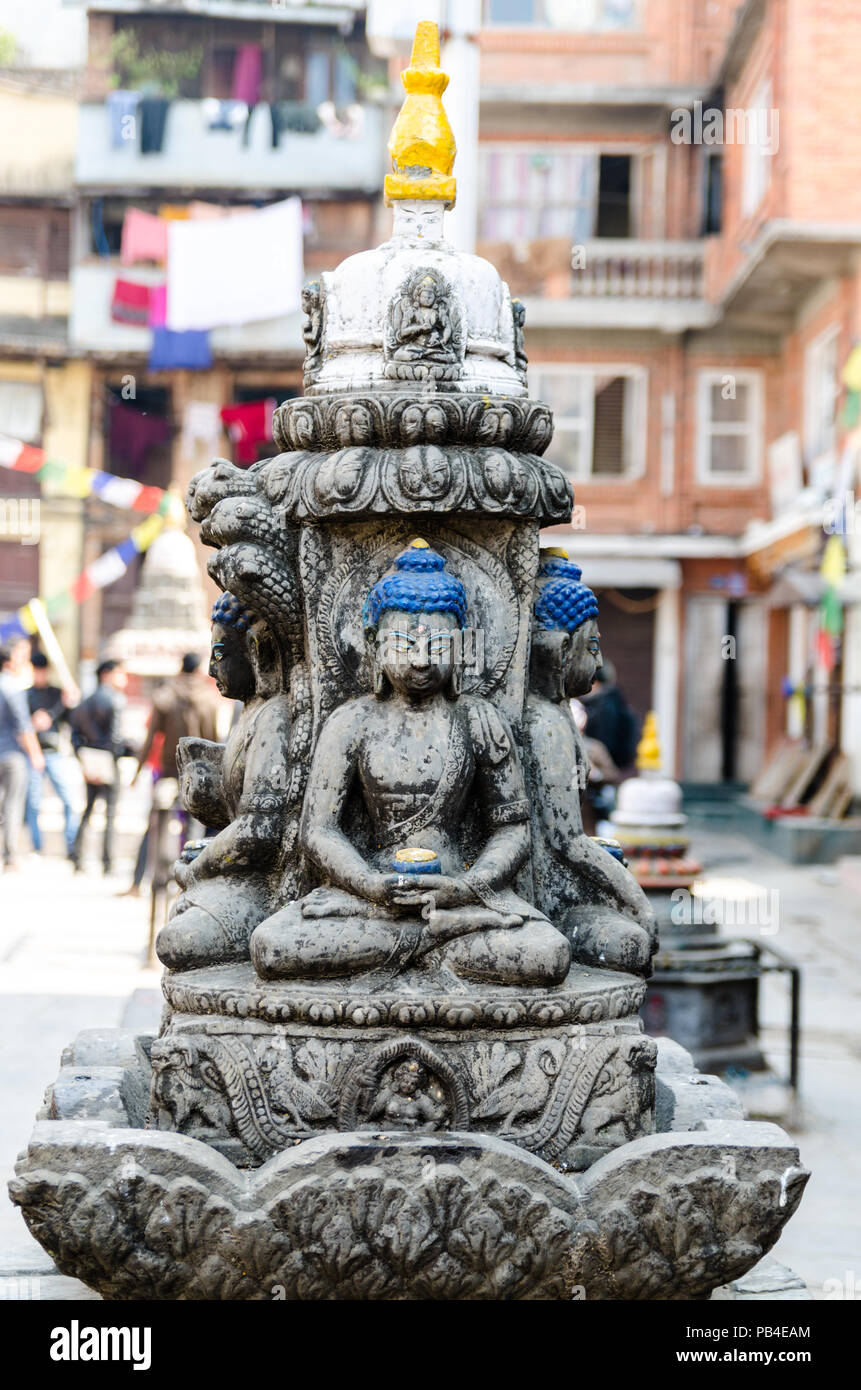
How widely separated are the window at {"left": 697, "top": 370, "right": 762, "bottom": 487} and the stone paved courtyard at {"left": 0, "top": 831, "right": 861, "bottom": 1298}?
9.44 m

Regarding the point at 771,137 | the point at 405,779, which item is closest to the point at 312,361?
the point at 405,779

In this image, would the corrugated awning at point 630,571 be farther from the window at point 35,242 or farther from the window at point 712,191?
the window at point 35,242

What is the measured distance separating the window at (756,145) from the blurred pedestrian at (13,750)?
10.4m

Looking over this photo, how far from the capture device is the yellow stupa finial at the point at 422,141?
4.49 metres

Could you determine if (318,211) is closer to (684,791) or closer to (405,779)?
(684,791)

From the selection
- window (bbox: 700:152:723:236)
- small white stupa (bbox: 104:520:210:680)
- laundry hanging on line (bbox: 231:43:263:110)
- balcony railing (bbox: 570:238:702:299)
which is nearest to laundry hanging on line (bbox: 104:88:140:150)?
laundry hanging on line (bbox: 231:43:263:110)

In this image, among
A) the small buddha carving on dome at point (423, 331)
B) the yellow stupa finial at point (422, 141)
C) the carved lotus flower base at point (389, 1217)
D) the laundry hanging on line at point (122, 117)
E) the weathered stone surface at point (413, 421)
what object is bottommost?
the carved lotus flower base at point (389, 1217)

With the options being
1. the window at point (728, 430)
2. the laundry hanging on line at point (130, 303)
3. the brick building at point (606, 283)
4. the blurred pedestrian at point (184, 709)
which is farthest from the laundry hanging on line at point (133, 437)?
the blurred pedestrian at point (184, 709)

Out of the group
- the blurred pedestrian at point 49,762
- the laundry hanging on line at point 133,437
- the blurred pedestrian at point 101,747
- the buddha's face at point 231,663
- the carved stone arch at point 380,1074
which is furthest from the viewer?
the laundry hanging on line at point 133,437

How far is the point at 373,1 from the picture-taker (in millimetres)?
10227

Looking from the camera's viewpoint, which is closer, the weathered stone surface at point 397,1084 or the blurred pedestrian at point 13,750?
the weathered stone surface at point 397,1084

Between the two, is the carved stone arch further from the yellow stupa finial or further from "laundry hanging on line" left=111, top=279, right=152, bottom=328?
"laundry hanging on line" left=111, top=279, right=152, bottom=328

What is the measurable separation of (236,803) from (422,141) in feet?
6.41

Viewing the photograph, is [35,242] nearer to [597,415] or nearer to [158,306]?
[158,306]
